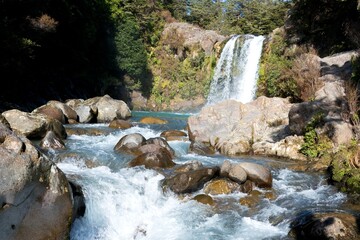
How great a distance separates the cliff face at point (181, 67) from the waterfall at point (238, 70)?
2.39 metres

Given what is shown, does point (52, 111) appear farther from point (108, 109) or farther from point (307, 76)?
point (307, 76)

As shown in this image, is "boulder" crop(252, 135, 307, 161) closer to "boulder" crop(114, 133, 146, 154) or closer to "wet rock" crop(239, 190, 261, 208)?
"wet rock" crop(239, 190, 261, 208)

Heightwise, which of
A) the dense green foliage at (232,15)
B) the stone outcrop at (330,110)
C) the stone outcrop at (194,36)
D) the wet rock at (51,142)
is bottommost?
the wet rock at (51,142)

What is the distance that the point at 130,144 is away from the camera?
494 inches

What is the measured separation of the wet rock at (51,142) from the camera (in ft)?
39.1

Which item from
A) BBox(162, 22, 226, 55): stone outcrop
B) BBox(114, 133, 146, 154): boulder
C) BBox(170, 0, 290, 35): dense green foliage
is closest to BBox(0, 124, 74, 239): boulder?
BBox(114, 133, 146, 154): boulder

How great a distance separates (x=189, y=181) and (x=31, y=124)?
7.58 meters

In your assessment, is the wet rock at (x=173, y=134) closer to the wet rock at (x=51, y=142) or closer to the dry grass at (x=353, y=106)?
the wet rock at (x=51, y=142)

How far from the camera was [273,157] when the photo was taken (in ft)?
41.4

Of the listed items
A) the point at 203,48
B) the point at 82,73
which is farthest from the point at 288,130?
the point at 203,48

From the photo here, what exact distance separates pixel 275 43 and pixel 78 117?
1430cm

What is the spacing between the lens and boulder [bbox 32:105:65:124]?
1688cm

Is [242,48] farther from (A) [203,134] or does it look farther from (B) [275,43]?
(A) [203,134]

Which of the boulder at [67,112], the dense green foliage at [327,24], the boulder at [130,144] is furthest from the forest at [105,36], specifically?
the boulder at [130,144]
